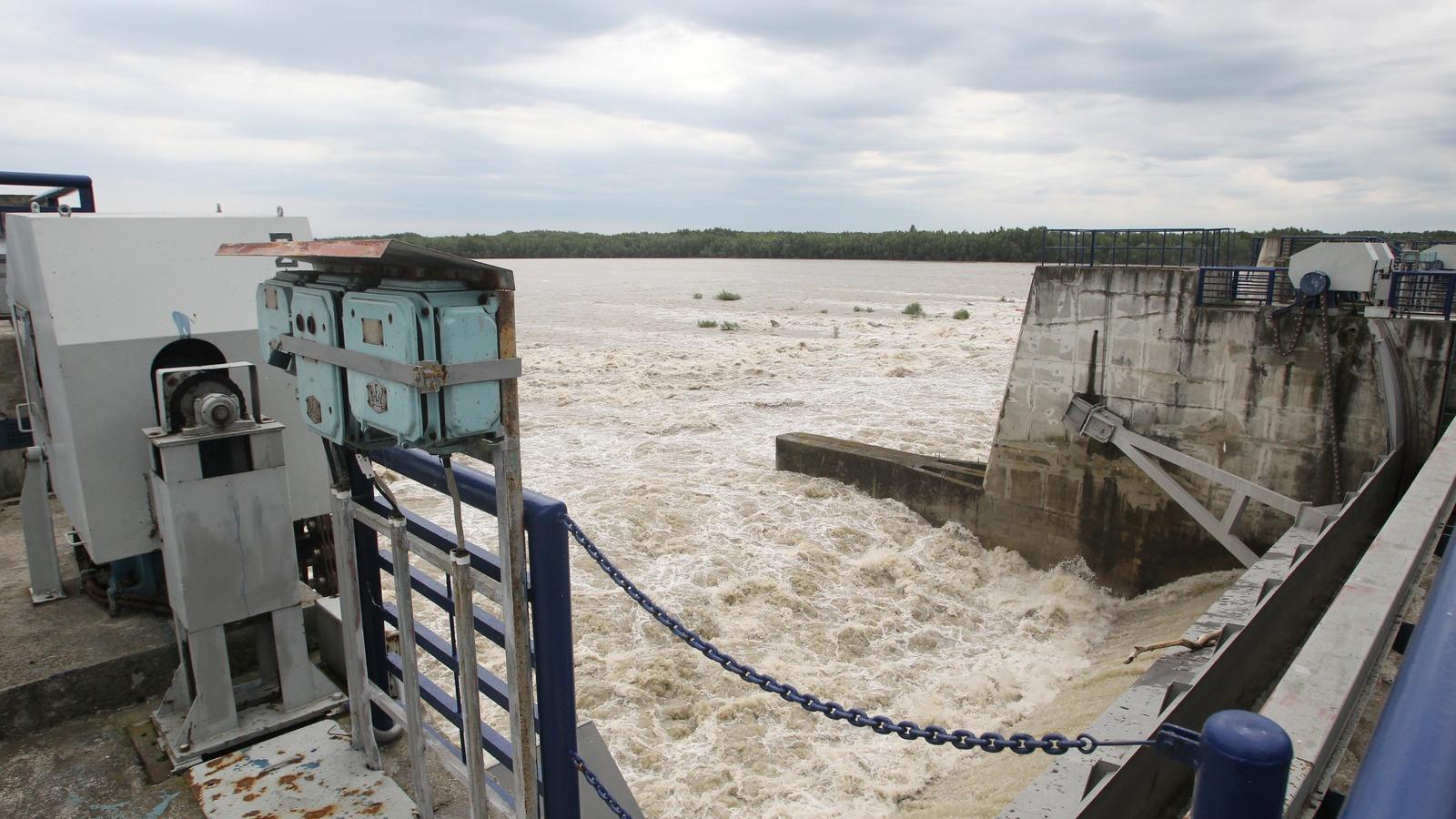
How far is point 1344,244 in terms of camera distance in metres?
9.40

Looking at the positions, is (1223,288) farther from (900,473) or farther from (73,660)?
(73,660)

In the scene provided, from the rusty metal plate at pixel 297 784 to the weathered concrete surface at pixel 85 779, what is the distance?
117mm

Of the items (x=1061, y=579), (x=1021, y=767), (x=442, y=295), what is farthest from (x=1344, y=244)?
(x=442, y=295)

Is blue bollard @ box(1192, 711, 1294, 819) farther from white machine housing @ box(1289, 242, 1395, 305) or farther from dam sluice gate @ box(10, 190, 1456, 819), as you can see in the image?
white machine housing @ box(1289, 242, 1395, 305)

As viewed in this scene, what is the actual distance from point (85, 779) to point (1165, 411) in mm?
10927

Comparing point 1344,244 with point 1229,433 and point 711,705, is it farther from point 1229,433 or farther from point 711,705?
point 711,705

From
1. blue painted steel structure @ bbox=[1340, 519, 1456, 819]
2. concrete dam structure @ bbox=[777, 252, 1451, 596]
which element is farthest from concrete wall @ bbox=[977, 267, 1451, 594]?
blue painted steel structure @ bbox=[1340, 519, 1456, 819]

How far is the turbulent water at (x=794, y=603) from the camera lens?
769 centimetres

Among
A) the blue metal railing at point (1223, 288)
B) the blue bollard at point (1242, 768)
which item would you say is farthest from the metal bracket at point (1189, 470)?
the blue bollard at point (1242, 768)

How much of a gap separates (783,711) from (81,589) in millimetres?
5746

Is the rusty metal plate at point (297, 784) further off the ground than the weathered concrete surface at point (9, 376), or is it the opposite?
the weathered concrete surface at point (9, 376)

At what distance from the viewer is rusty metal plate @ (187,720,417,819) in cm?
356

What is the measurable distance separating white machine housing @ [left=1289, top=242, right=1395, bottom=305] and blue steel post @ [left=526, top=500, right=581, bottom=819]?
32.0 ft

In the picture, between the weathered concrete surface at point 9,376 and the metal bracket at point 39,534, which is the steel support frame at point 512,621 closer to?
the metal bracket at point 39,534
